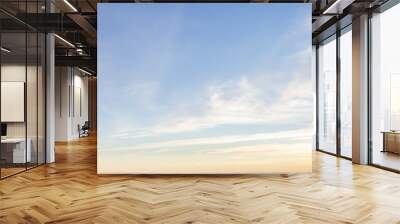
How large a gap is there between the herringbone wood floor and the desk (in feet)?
2.53

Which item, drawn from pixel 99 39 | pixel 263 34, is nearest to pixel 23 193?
pixel 99 39

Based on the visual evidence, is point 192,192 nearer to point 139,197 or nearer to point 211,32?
point 139,197

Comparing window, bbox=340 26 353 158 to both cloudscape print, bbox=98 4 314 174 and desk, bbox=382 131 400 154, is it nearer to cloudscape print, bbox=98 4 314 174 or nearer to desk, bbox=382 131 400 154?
desk, bbox=382 131 400 154

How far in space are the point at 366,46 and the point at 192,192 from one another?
5.13 meters

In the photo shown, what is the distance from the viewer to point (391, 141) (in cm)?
730

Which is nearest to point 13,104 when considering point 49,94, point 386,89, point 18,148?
point 18,148

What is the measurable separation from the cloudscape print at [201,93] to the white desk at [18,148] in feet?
5.95

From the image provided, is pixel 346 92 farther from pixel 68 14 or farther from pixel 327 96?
pixel 68 14

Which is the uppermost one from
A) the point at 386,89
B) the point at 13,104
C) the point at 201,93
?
the point at 386,89

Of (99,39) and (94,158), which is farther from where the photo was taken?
(94,158)

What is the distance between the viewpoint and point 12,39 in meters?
6.51

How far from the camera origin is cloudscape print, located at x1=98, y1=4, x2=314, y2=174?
6336 mm

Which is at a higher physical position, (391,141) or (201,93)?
(201,93)

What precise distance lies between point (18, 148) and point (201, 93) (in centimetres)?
372
